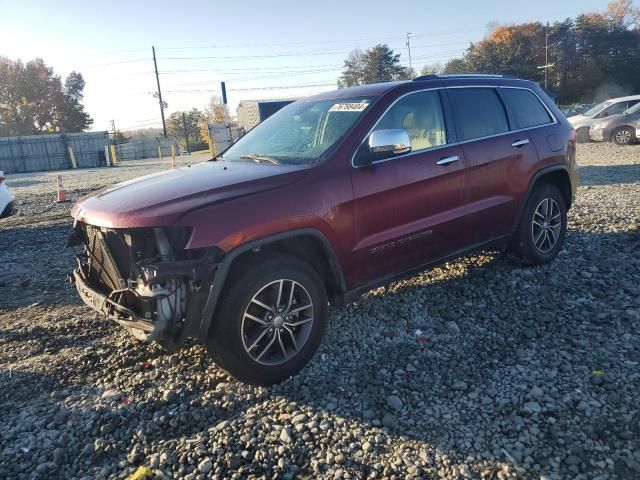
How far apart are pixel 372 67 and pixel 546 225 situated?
64.2 metres

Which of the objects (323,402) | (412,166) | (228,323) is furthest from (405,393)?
(412,166)

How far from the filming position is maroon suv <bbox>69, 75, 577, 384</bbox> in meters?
2.99

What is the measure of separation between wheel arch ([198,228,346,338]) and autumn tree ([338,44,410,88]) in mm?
62924

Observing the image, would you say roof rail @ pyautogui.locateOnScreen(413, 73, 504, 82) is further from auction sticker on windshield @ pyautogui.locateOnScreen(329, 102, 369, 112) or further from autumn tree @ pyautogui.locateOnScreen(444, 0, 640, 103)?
autumn tree @ pyautogui.locateOnScreen(444, 0, 640, 103)

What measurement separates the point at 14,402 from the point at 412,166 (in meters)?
3.30

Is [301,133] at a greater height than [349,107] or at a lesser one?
lesser

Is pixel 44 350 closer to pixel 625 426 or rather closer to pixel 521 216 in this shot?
pixel 625 426

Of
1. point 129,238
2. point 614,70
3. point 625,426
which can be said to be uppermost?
point 614,70

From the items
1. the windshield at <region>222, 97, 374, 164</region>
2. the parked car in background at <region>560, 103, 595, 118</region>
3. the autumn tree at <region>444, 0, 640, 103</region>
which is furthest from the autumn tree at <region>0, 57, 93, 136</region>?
the windshield at <region>222, 97, 374, 164</region>

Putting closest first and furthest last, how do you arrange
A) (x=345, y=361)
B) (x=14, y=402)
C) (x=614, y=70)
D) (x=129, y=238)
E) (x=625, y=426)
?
(x=625, y=426) < (x=129, y=238) < (x=14, y=402) < (x=345, y=361) < (x=614, y=70)

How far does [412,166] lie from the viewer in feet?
12.9

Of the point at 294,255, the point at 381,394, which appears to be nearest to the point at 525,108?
the point at 294,255

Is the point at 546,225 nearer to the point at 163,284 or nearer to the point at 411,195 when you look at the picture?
the point at 411,195

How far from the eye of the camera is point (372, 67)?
214 feet
